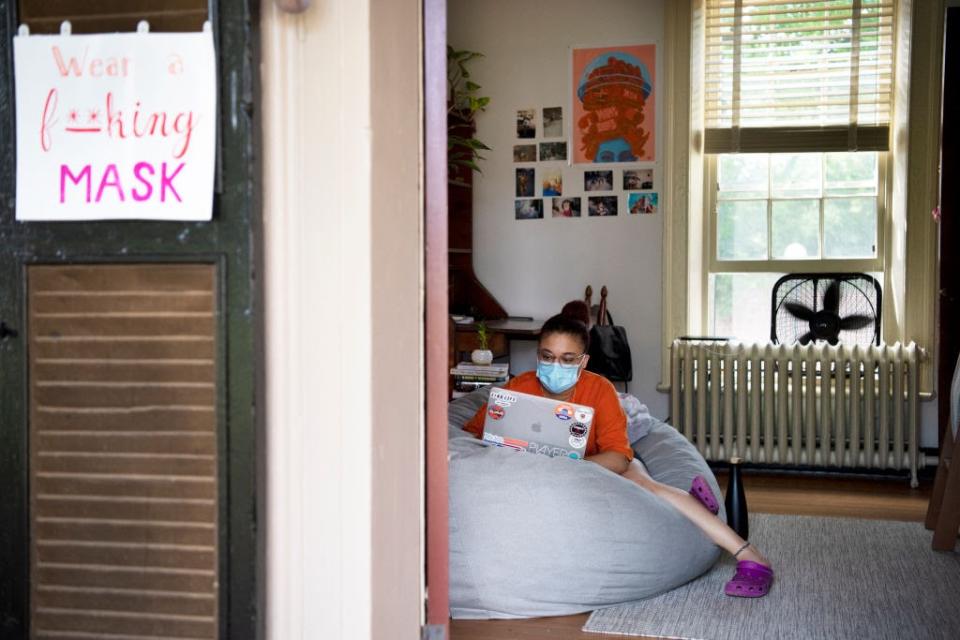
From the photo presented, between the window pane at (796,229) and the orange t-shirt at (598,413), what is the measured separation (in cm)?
203

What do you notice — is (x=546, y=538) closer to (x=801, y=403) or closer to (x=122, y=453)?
(x=122, y=453)

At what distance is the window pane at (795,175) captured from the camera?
199 inches

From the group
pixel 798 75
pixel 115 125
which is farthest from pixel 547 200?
pixel 115 125

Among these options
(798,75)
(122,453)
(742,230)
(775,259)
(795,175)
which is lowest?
(122,453)

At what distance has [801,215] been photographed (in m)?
5.08

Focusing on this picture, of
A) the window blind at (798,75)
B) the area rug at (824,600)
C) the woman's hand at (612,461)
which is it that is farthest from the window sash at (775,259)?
the woman's hand at (612,461)

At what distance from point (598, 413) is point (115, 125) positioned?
2.22 meters

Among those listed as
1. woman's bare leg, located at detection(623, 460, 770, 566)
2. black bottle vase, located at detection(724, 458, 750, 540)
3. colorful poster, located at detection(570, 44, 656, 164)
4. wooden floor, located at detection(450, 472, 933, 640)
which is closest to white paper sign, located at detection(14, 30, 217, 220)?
woman's bare leg, located at detection(623, 460, 770, 566)

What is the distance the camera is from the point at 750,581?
3039 mm

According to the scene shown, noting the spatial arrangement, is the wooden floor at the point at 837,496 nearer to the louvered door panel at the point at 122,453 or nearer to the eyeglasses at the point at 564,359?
the eyeglasses at the point at 564,359

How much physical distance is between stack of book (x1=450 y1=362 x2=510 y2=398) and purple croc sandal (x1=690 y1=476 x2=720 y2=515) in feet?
5.03

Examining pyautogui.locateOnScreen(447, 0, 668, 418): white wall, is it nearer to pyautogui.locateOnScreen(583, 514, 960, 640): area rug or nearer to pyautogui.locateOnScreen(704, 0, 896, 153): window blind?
pyautogui.locateOnScreen(704, 0, 896, 153): window blind

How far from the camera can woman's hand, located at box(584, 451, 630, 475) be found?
127 inches

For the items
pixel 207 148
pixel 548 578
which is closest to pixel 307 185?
pixel 207 148
